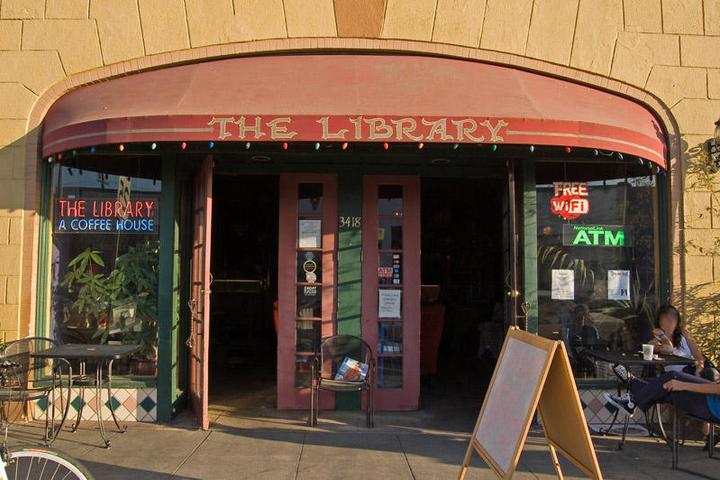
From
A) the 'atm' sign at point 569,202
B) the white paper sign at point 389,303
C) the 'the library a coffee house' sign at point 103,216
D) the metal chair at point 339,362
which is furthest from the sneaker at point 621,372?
the 'the library a coffee house' sign at point 103,216

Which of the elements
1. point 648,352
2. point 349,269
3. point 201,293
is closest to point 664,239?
point 648,352

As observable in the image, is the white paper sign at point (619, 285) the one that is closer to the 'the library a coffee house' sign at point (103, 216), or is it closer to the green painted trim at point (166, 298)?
the green painted trim at point (166, 298)

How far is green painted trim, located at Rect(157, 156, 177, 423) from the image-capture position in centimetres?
623

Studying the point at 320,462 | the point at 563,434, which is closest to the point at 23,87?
the point at 320,462

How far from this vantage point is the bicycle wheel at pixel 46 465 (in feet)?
10.3

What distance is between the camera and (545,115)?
5.56 metres

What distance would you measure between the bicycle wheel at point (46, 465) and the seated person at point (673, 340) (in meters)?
4.96

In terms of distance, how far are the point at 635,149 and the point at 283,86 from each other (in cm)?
334

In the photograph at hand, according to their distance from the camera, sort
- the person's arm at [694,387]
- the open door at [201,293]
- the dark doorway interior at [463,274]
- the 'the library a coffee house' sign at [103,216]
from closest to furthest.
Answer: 1. the person's arm at [694,387]
2. the open door at [201,293]
3. the 'the library a coffee house' sign at [103,216]
4. the dark doorway interior at [463,274]

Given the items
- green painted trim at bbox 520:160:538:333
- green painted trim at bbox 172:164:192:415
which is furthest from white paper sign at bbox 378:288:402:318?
green painted trim at bbox 172:164:192:415

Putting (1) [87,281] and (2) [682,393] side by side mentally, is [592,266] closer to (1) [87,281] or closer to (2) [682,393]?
(2) [682,393]

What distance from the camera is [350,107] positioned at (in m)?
5.53

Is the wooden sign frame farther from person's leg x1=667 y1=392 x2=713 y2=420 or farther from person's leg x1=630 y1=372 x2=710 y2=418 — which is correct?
person's leg x1=667 y1=392 x2=713 y2=420

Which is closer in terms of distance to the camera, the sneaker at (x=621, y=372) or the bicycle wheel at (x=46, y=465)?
the bicycle wheel at (x=46, y=465)
